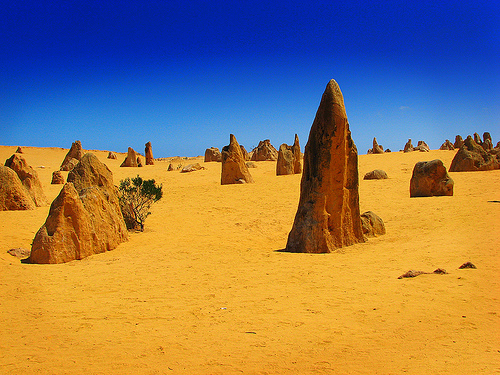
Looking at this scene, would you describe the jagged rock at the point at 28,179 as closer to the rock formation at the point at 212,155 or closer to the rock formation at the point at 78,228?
the rock formation at the point at 78,228

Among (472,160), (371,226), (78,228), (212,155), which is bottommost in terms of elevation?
(371,226)

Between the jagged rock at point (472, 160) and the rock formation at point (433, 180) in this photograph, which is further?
the jagged rock at point (472, 160)

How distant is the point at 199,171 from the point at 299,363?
25797 millimetres

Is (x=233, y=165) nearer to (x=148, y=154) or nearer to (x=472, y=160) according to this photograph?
(x=472, y=160)

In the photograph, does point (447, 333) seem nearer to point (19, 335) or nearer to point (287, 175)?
point (19, 335)

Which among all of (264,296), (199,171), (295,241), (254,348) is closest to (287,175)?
(199,171)

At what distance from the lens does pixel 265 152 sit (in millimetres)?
40812

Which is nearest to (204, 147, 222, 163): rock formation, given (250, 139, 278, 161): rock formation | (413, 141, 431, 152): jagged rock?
(250, 139, 278, 161): rock formation

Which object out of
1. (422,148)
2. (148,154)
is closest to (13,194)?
(148,154)

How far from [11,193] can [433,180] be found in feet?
52.3

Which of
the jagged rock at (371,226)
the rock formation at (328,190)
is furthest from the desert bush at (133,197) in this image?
the jagged rock at (371,226)

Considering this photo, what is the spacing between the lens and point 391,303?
16.2ft

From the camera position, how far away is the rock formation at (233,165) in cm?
2114

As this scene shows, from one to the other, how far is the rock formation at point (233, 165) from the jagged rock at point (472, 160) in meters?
12.7
